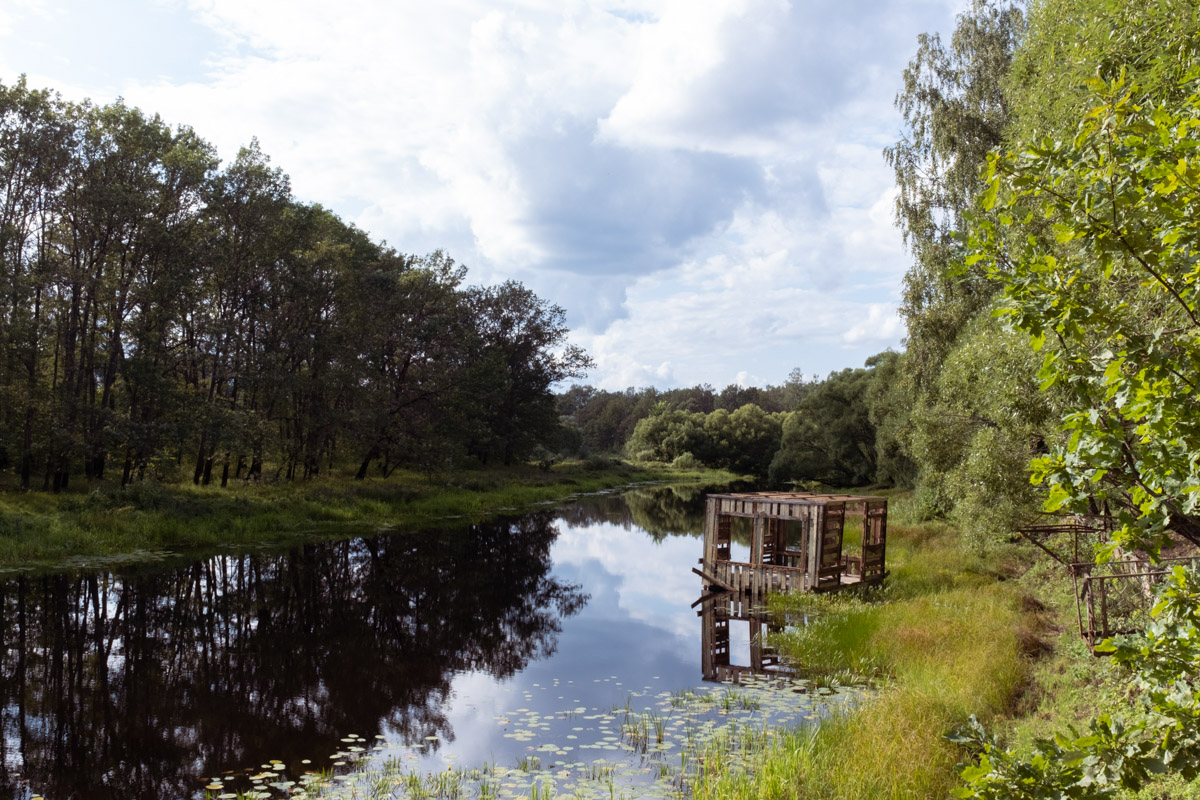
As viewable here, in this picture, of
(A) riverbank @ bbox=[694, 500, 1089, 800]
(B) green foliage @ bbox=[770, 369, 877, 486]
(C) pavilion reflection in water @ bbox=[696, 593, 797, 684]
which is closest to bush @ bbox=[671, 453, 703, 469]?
(B) green foliage @ bbox=[770, 369, 877, 486]

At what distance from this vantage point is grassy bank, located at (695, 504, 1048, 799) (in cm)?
857

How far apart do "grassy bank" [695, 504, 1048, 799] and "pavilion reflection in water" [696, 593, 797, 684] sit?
590 millimetres

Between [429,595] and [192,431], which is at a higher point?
[192,431]

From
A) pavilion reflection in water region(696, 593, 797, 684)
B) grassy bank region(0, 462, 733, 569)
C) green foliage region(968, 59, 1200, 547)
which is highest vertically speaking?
green foliage region(968, 59, 1200, 547)

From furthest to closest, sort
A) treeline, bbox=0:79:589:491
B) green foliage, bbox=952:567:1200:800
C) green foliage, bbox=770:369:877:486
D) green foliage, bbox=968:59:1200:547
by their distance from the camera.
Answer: green foliage, bbox=770:369:877:486, treeline, bbox=0:79:589:491, green foliage, bbox=968:59:1200:547, green foliage, bbox=952:567:1200:800

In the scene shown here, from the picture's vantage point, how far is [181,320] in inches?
1280

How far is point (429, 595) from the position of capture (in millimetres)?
21719

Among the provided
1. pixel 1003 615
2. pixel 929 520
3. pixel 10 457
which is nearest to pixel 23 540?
pixel 10 457

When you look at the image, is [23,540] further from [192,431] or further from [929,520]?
[929,520]

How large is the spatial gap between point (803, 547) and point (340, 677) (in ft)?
39.2

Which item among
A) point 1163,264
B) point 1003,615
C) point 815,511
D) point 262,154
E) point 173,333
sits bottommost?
point 1003,615

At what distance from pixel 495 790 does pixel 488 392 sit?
44.6m

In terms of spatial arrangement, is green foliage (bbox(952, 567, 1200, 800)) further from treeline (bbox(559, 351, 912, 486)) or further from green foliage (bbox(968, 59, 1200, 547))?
treeline (bbox(559, 351, 912, 486))

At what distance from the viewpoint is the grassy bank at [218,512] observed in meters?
23.4
